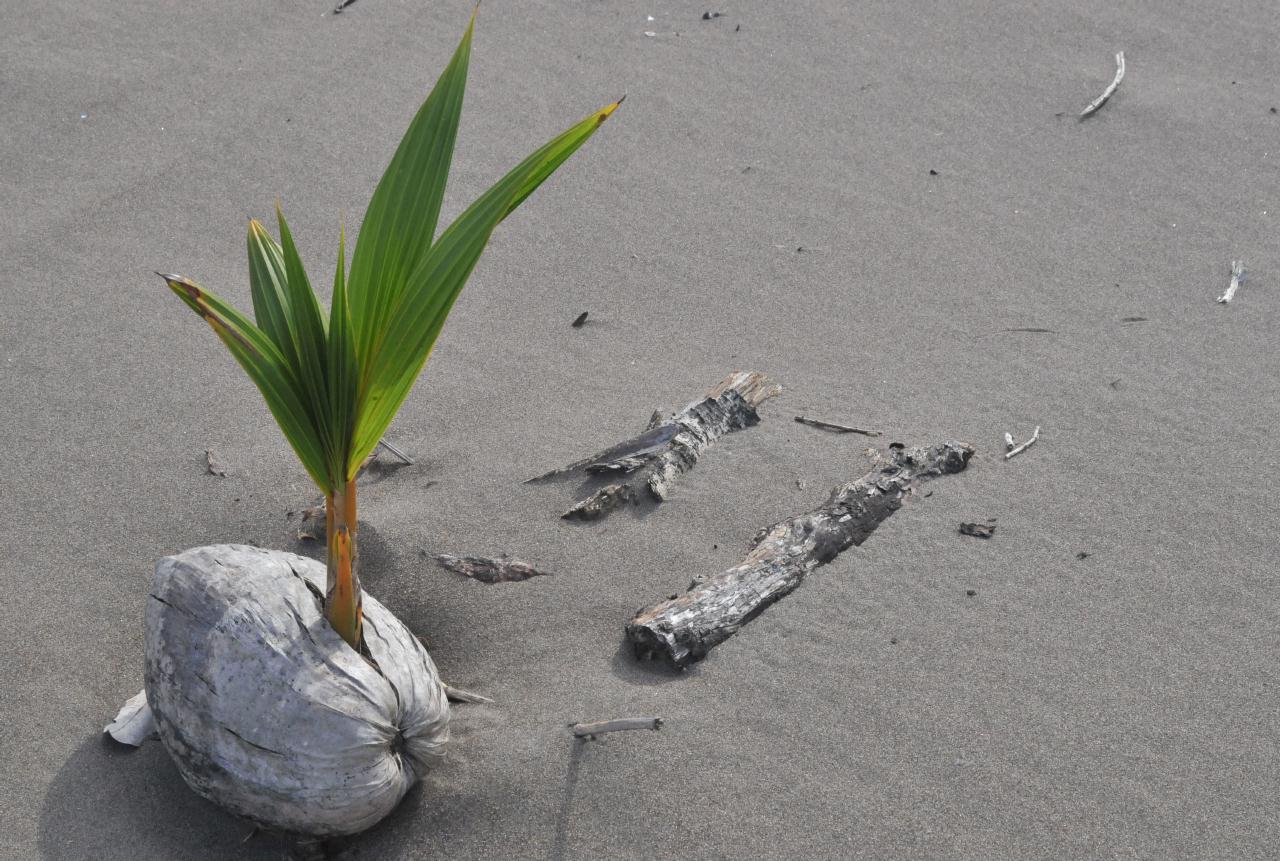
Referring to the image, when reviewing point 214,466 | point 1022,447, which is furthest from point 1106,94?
point 214,466

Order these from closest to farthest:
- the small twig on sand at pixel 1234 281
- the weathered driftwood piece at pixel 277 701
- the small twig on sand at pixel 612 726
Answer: the weathered driftwood piece at pixel 277 701
the small twig on sand at pixel 612 726
the small twig on sand at pixel 1234 281

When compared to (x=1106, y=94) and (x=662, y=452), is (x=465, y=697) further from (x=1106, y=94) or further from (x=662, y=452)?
(x=1106, y=94)

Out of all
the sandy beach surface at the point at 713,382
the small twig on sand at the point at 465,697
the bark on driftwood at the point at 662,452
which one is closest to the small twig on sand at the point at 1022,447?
the sandy beach surface at the point at 713,382

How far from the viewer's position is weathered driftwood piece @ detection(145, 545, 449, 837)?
2.00 metres

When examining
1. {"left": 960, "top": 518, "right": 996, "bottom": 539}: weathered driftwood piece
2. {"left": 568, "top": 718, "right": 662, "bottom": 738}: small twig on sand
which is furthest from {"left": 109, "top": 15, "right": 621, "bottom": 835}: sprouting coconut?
{"left": 960, "top": 518, "right": 996, "bottom": 539}: weathered driftwood piece

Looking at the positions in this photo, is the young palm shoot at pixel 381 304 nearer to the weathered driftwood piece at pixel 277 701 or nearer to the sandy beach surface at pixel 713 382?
the weathered driftwood piece at pixel 277 701

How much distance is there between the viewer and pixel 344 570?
205 cm

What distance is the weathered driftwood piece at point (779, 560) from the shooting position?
2.37 m

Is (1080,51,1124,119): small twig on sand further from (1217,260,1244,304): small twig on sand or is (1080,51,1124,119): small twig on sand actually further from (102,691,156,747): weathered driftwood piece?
(102,691,156,747): weathered driftwood piece

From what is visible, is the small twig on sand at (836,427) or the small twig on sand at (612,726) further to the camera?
the small twig on sand at (836,427)

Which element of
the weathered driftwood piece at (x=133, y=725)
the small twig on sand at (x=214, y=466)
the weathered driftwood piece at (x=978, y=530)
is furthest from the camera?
the small twig on sand at (x=214, y=466)

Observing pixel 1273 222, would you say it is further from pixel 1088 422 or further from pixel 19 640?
pixel 19 640

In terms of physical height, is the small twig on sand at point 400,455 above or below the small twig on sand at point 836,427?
below

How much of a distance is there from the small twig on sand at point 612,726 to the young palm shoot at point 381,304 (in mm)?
653
